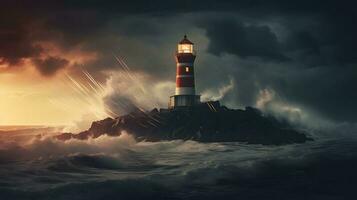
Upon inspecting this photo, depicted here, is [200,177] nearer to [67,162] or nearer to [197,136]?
[67,162]

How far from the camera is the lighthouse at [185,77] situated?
9162 cm

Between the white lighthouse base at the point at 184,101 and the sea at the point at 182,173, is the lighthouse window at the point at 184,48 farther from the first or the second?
the sea at the point at 182,173

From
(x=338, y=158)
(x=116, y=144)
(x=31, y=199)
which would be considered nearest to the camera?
(x=31, y=199)

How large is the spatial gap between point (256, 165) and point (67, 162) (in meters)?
18.9

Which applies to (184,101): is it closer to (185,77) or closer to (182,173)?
(185,77)

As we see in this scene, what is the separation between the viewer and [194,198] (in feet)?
138

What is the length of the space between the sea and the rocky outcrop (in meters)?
5.06

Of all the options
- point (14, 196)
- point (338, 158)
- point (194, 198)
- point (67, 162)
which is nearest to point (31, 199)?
point (14, 196)

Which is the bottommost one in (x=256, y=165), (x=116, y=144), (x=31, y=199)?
(x=31, y=199)

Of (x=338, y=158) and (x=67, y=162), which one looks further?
(x=338, y=158)

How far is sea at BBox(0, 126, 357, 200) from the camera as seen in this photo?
4388 cm

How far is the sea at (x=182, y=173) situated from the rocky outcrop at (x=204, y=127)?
5.06m

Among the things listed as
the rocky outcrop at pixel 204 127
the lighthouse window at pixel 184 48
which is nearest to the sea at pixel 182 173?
the rocky outcrop at pixel 204 127

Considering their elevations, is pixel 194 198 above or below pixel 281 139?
below
